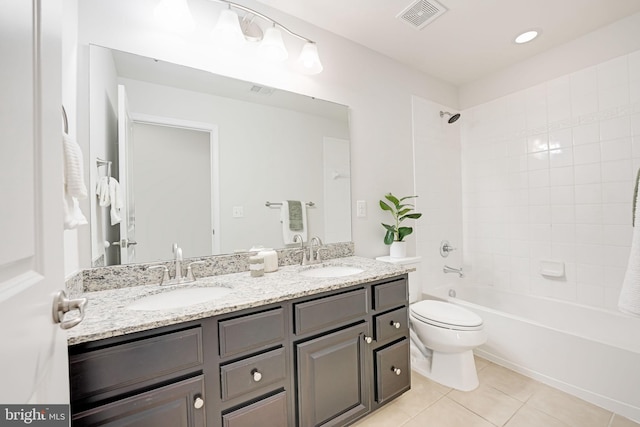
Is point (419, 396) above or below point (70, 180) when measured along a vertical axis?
below

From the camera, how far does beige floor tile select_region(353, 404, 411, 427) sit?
1.46 metres

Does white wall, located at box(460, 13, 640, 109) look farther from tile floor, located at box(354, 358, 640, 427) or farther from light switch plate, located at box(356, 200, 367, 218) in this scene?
tile floor, located at box(354, 358, 640, 427)

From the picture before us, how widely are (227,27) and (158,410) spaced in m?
1.74

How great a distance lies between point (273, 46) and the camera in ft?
5.21

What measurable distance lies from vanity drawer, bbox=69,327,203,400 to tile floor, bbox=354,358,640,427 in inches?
42.2

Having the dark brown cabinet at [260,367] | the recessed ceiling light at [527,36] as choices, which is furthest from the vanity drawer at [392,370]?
the recessed ceiling light at [527,36]

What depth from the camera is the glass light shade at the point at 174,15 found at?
1.29 m

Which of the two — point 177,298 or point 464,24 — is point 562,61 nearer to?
point 464,24

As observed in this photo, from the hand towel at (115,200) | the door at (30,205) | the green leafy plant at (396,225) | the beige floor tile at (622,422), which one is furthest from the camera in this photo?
the green leafy plant at (396,225)

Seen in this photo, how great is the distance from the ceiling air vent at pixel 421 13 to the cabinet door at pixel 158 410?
2.28 meters

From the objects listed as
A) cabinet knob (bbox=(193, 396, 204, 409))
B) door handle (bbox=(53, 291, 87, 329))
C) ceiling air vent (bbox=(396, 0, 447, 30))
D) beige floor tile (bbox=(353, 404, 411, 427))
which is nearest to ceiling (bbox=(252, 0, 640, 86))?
ceiling air vent (bbox=(396, 0, 447, 30))

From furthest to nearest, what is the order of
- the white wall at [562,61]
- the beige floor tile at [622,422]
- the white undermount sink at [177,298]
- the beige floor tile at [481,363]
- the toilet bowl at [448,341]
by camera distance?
the beige floor tile at [481,363], the white wall at [562,61], the toilet bowl at [448,341], the beige floor tile at [622,422], the white undermount sink at [177,298]

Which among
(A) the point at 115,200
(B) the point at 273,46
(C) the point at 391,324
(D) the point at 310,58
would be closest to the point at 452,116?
(D) the point at 310,58

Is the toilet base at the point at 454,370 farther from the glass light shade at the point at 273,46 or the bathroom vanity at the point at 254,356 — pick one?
the glass light shade at the point at 273,46
